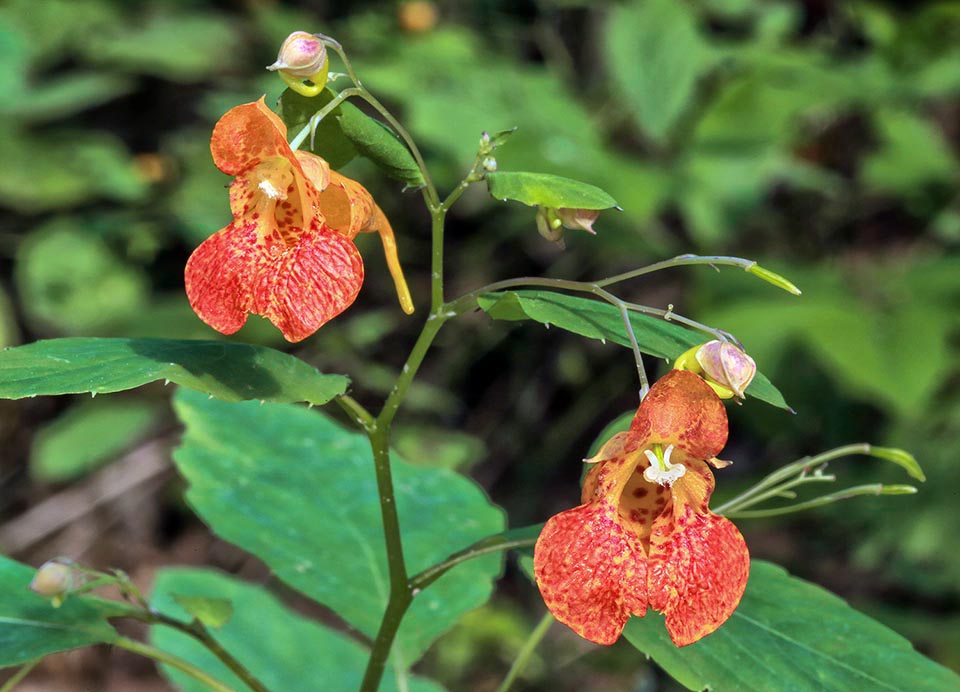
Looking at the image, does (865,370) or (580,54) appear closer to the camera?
(865,370)

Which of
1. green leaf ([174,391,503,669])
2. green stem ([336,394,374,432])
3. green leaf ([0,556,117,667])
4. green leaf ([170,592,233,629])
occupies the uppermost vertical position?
green stem ([336,394,374,432])

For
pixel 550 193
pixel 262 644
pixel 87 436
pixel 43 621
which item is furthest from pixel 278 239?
pixel 87 436

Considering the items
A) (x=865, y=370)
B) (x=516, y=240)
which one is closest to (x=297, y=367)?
(x=865, y=370)

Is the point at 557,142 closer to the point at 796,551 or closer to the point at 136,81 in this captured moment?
the point at 796,551

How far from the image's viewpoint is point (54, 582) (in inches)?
47.7

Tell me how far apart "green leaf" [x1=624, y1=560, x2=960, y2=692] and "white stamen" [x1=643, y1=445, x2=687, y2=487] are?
18 cm

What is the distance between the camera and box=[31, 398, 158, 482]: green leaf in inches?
145

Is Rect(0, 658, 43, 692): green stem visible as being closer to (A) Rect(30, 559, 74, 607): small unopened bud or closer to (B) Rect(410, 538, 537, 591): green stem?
(A) Rect(30, 559, 74, 607): small unopened bud

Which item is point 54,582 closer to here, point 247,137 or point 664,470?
point 247,137

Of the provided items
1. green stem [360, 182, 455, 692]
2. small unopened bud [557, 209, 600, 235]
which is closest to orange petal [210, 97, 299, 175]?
green stem [360, 182, 455, 692]

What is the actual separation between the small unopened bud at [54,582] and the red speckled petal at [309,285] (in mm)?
450

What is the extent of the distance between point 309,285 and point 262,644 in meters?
1.42

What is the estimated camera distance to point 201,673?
1.30 metres

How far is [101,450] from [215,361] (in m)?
2.86
